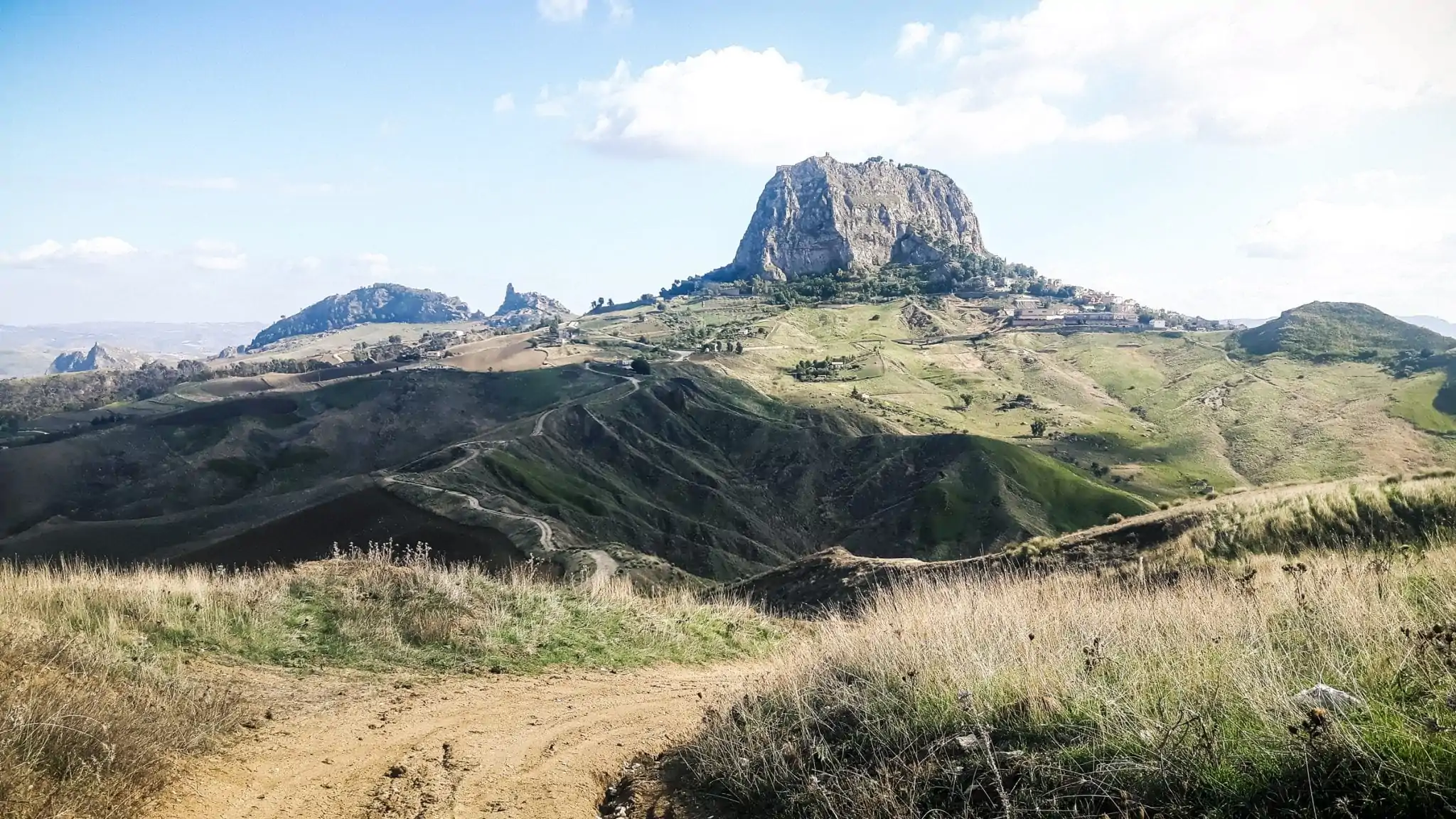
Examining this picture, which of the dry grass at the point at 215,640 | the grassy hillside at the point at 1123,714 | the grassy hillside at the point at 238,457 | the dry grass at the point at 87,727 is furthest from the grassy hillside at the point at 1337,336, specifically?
the dry grass at the point at 87,727

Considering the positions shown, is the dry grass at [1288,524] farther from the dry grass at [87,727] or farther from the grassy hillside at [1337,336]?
the grassy hillside at [1337,336]

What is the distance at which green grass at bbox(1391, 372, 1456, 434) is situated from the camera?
10362cm

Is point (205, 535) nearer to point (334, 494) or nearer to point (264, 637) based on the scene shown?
point (334, 494)

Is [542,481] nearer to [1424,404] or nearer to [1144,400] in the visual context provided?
[1144,400]

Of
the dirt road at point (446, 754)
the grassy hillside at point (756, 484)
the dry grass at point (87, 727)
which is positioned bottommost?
the grassy hillside at point (756, 484)

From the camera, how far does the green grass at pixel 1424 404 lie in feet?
340

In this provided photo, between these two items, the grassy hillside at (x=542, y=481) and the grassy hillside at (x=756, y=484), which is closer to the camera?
the grassy hillside at (x=542, y=481)

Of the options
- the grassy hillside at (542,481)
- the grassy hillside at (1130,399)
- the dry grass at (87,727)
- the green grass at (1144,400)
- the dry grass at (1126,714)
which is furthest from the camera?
the grassy hillside at (1130,399)

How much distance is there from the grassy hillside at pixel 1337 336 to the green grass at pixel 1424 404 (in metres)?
24.6

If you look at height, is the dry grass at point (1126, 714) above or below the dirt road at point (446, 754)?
above

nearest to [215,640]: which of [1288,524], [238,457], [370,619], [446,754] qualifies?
[370,619]

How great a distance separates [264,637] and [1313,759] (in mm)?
12798

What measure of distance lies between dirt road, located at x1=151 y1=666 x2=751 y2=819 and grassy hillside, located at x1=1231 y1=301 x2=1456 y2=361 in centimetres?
17335

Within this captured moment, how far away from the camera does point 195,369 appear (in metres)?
188
